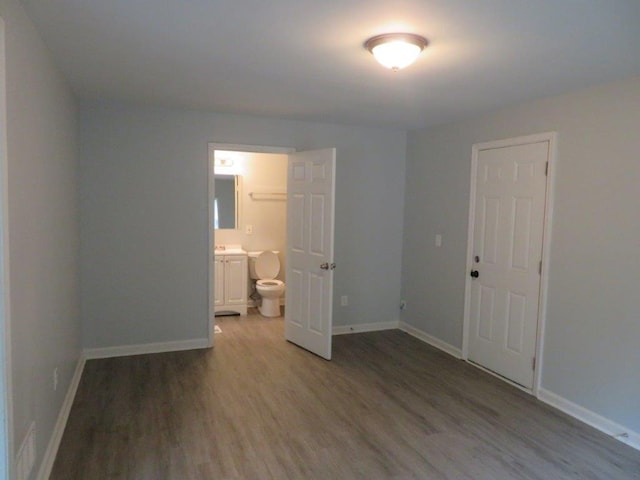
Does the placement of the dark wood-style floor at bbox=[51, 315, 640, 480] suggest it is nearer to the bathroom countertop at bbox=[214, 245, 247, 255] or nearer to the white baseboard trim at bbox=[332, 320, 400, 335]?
the white baseboard trim at bbox=[332, 320, 400, 335]

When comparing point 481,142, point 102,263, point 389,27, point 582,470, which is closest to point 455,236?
point 481,142

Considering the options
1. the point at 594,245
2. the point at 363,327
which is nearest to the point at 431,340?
the point at 363,327

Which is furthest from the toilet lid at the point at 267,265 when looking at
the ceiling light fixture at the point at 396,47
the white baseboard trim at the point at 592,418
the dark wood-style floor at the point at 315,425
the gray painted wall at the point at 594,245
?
the ceiling light fixture at the point at 396,47

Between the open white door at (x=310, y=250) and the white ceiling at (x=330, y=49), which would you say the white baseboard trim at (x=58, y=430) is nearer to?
the open white door at (x=310, y=250)

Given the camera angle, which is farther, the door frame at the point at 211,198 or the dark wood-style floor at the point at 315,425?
the door frame at the point at 211,198

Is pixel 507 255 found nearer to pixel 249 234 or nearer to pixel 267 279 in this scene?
pixel 267 279

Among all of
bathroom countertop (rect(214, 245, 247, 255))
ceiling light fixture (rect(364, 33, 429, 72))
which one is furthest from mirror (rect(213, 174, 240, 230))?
ceiling light fixture (rect(364, 33, 429, 72))

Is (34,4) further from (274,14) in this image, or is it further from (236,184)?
Answer: (236,184)

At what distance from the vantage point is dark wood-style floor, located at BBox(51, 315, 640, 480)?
2568mm

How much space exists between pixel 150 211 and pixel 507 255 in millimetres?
3296

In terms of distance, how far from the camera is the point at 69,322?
338 centimetres

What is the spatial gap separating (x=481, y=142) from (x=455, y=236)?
95 cm

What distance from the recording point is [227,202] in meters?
6.14

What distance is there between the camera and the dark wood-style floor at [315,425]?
8.43ft
